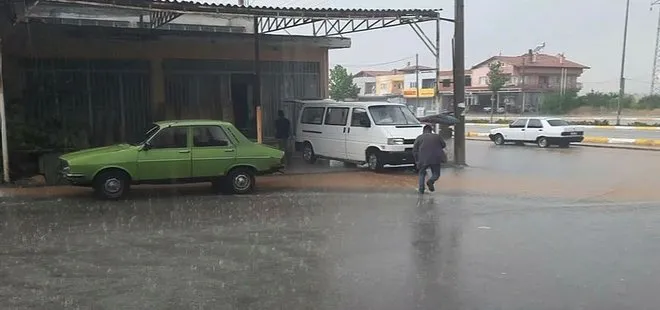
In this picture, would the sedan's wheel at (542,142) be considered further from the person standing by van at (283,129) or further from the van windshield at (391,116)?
the person standing by van at (283,129)

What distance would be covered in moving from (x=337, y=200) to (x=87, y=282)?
21.0ft

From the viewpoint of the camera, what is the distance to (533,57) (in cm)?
7550

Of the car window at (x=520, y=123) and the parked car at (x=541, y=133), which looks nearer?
the parked car at (x=541, y=133)

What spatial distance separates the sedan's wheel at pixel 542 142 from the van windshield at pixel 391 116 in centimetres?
1388

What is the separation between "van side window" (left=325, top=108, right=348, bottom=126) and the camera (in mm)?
17047

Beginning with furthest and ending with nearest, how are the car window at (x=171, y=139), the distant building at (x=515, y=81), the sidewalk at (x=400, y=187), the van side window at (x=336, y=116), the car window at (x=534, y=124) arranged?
1. the distant building at (x=515, y=81)
2. the car window at (x=534, y=124)
3. the van side window at (x=336, y=116)
4. the sidewalk at (x=400, y=187)
5. the car window at (x=171, y=139)

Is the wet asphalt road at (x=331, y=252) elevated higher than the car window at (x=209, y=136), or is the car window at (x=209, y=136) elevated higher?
the car window at (x=209, y=136)

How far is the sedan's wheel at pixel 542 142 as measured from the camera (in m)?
28.4

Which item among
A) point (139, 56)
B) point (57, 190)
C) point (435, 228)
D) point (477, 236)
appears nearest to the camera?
point (477, 236)

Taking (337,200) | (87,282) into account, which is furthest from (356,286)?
(337,200)

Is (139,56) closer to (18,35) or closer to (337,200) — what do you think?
(18,35)

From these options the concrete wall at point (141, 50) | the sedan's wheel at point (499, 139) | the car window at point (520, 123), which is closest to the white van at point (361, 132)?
the concrete wall at point (141, 50)

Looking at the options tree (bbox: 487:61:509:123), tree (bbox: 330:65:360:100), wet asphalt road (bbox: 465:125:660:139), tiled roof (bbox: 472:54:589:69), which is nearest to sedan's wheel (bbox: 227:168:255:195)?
wet asphalt road (bbox: 465:125:660:139)

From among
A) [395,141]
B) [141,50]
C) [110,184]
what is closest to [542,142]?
[395,141]
